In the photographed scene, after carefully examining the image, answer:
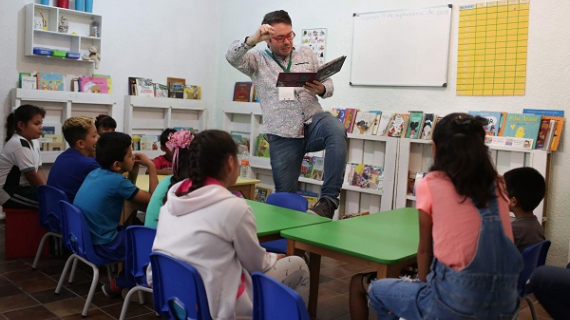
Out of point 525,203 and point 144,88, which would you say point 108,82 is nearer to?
point 144,88

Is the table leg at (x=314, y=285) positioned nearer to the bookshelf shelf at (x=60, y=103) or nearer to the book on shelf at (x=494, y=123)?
the book on shelf at (x=494, y=123)

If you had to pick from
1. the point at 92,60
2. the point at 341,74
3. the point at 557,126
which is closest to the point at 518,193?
the point at 557,126

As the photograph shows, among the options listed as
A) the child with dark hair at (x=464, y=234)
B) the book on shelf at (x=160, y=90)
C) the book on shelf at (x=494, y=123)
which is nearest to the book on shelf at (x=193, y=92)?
the book on shelf at (x=160, y=90)

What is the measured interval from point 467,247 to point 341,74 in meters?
4.33

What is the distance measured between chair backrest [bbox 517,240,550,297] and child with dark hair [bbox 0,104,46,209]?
3.47m

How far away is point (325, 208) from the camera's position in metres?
3.61

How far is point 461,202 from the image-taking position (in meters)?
1.78

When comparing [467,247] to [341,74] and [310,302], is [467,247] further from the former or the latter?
[341,74]

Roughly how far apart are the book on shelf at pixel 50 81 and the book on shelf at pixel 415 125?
12.1 feet

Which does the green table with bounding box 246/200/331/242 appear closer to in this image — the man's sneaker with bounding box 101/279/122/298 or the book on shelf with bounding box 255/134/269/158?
the man's sneaker with bounding box 101/279/122/298

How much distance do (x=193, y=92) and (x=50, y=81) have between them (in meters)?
1.92

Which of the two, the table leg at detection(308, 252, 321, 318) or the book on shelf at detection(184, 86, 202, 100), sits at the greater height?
the book on shelf at detection(184, 86, 202, 100)

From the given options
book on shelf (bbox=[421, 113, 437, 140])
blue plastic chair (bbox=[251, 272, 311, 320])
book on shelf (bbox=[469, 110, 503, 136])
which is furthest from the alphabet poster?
blue plastic chair (bbox=[251, 272, 311, 320])

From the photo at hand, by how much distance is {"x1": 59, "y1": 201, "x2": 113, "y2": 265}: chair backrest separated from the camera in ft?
9.75
